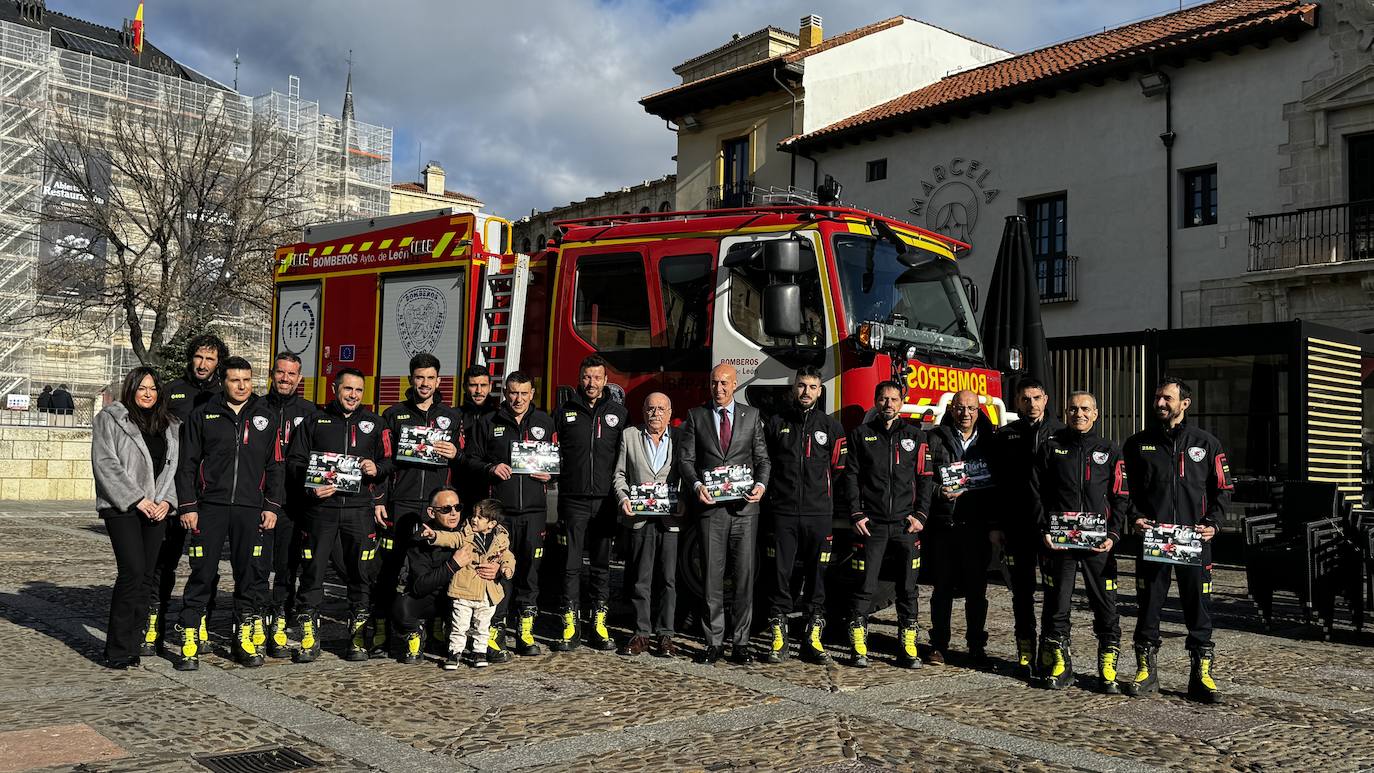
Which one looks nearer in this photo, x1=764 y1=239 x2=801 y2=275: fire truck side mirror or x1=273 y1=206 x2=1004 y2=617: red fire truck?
x1=764 y1=239 x2=801 y2=275: fire truck side mirror

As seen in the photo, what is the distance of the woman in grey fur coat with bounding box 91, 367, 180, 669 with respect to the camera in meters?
7.09

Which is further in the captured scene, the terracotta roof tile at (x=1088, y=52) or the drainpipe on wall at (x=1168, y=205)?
the drainpipe on wall at (x=1168, y=205)

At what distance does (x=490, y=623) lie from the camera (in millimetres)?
7723

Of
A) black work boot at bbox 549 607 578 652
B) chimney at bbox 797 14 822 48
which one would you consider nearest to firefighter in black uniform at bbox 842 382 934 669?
black work boot at bbox 549 607 578 652

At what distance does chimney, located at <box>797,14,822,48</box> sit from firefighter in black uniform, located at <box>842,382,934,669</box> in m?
26.5

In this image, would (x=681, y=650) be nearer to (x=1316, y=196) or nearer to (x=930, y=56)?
(x=1316, y=196)

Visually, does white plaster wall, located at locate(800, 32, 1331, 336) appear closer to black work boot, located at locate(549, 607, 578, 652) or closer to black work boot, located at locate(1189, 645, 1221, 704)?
black work boot, located at locate(1189, 645, 1221, 704)

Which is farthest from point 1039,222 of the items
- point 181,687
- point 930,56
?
point 181,687

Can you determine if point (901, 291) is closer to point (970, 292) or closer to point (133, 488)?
point (970, 292)

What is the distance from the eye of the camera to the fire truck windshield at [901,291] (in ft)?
28.3

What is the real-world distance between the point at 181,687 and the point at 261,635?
83cm

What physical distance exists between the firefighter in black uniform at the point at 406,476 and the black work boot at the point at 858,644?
2.84 meters

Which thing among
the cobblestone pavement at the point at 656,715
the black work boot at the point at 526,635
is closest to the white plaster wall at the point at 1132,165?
the cobblestone pavement at the point at 656,715

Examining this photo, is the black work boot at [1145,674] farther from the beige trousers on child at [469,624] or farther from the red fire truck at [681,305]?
the beige trousers on child at [469,624]
